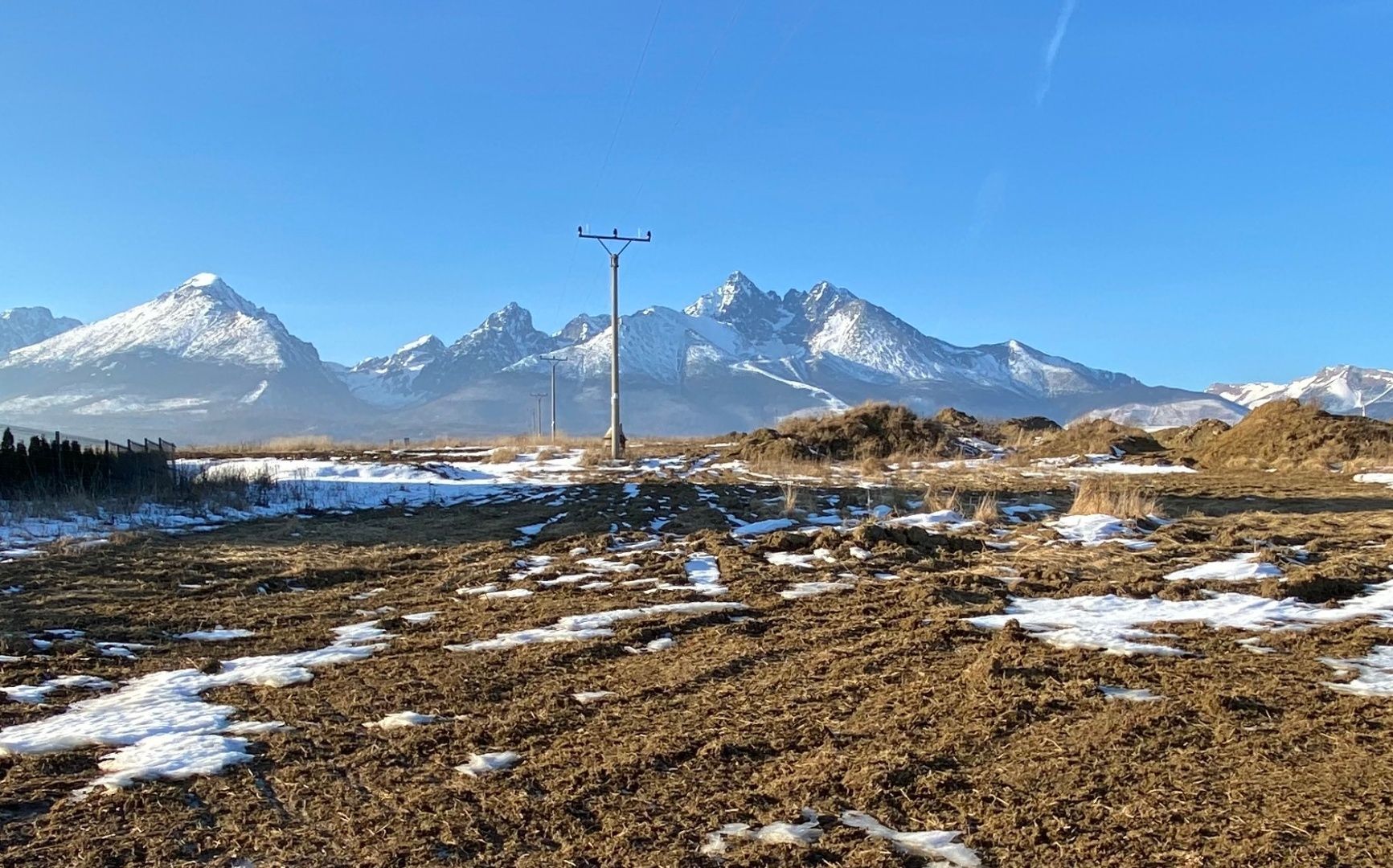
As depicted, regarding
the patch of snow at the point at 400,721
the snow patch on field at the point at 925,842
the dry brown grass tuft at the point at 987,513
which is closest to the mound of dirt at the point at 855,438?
the dry brown grass tuft at the point at 987,513

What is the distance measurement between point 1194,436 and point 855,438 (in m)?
11.3

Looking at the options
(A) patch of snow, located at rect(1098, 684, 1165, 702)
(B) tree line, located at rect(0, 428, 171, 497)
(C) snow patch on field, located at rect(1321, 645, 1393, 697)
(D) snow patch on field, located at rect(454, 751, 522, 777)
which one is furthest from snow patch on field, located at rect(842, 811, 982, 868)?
(B) tree line, located at rect(0, 428, 171, 497)

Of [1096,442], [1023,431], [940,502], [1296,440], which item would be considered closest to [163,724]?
[940,502]

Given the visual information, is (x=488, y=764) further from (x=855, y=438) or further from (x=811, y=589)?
(x=855, y=438)

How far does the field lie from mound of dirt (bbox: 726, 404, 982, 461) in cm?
1671

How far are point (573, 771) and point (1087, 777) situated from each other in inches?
78.2

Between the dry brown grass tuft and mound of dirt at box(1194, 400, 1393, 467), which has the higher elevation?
mound of dirt at box(1194, 400, 1393, 467)

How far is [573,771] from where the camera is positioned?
357cm

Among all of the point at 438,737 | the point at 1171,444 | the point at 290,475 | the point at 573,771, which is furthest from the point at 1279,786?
the point at 1171,444

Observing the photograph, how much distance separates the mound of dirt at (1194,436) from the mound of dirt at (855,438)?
22.7 feet

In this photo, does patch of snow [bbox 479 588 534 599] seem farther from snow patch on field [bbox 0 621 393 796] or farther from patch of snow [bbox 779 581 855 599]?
patch of snow [bbox 779 581 855 599]

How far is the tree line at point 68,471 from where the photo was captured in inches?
635

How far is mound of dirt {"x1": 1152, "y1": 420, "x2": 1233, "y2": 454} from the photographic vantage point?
27244 millimetres

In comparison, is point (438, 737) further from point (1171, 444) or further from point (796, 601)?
point (1171, 444)
